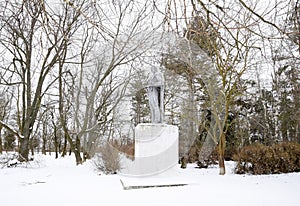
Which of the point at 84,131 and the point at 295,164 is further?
the point at 84,131

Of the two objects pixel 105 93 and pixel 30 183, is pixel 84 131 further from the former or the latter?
pixel 30 183

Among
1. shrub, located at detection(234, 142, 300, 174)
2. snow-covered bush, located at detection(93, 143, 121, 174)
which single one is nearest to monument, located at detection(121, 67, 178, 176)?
snow-covered bush, located at detection(93, 143, 121, 174)

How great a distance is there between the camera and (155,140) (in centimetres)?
573

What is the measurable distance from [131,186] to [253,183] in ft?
8.84

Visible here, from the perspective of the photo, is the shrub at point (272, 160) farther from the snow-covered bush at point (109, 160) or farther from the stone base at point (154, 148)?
the snow-covered bush at point (109, 160)

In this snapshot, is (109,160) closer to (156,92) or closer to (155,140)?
(155,140)

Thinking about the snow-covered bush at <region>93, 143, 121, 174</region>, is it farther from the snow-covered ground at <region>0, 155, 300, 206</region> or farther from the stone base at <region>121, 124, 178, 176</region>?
the stone base at <region>121, 124, 178, 176</region>

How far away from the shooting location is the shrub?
7242mm

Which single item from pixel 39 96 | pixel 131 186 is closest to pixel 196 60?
pixel 131 186

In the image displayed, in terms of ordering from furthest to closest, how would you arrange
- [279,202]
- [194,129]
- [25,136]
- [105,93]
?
[194,129] < [105,93] < [25,136] < [279,202]

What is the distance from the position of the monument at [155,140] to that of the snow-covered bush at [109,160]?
166cm

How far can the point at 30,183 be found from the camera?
18.8ft

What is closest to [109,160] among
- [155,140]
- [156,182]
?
[155,140]

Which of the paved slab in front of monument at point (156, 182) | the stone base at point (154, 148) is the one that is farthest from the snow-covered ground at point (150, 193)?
the stone base at point (154, 148)
